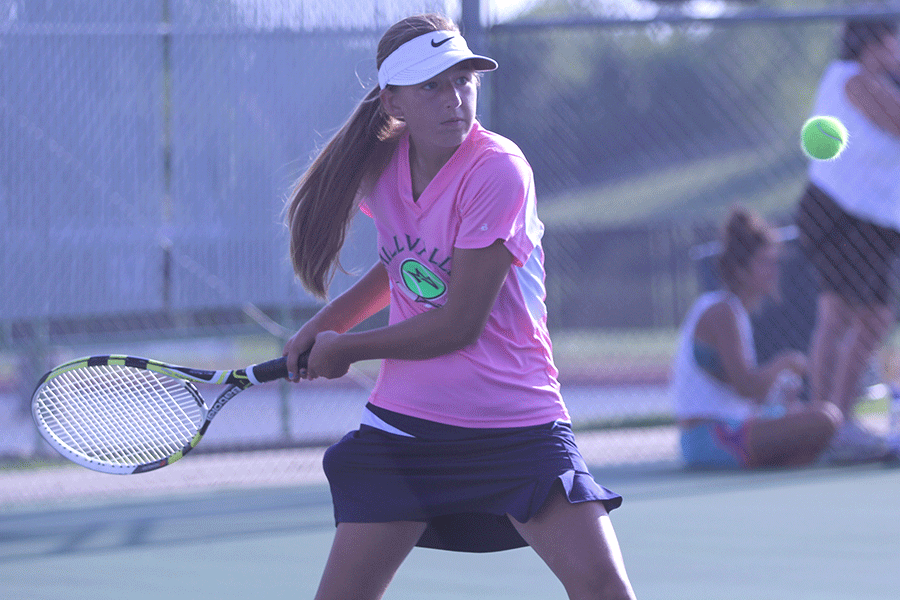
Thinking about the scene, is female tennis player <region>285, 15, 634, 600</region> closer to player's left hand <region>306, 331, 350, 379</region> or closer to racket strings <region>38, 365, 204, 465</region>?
player's left hand <region>306, 331, 350, 379</region>

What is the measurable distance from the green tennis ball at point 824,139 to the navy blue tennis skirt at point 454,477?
138 centimetres

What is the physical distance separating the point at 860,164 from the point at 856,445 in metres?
1.26

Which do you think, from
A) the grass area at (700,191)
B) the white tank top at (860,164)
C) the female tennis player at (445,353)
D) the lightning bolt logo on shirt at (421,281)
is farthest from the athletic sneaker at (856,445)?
the grass area at (700,191)

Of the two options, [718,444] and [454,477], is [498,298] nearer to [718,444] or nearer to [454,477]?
[454,477]

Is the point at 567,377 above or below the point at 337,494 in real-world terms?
below

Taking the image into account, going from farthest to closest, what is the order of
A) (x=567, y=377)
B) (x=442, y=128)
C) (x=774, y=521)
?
(x=567, y=377)
(x=774, y=521)
(x=442, y=128)

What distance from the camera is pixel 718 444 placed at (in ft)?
17.8

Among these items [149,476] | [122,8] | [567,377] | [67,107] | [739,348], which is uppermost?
[122,8]

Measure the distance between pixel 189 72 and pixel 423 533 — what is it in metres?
3.24

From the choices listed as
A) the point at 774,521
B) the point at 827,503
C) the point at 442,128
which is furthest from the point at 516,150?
the point at 827,503

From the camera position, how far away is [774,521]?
4367 mm

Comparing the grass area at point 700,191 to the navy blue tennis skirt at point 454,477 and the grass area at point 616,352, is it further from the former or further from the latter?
the navy blue tennis skirt at point 454,477

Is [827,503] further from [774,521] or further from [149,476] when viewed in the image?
[149,476]

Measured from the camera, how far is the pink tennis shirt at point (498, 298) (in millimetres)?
2303
